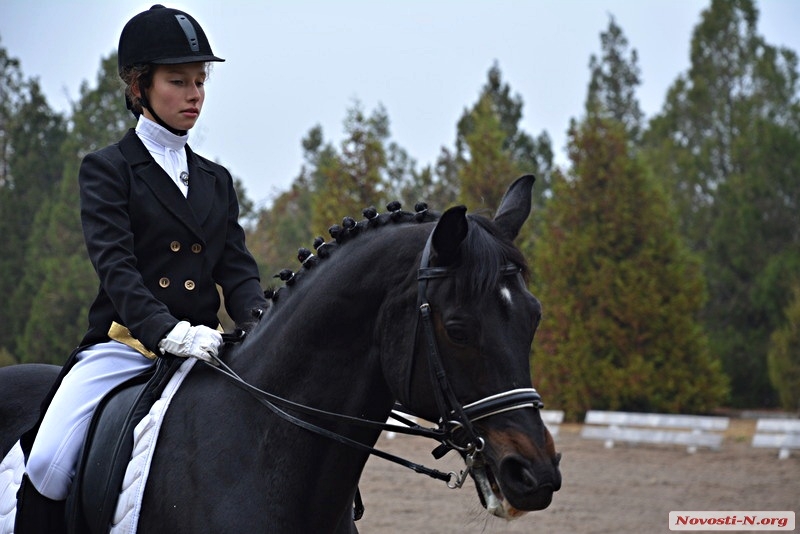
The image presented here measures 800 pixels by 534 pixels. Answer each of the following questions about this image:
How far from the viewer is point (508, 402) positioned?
2.78 meters

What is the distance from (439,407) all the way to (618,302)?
17765 millimetres

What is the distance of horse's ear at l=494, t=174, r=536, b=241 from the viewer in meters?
3.23

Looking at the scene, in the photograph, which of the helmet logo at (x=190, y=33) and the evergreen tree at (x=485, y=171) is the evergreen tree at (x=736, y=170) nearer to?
the evergreen tree at (x=485, y=171)

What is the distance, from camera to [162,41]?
358cm

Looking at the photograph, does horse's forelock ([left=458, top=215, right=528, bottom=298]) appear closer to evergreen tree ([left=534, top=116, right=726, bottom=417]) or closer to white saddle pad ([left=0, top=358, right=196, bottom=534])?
white saddle pad ([left=0, top=358, right=196, bottom=534])

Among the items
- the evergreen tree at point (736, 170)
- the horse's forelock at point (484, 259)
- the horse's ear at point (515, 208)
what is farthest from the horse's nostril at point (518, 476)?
the evergreen tree at point (736, 170)

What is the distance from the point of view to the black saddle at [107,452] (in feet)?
10.3

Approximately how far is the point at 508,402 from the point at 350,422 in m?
0.59

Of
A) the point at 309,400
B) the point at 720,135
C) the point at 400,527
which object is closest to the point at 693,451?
the point at 400,527

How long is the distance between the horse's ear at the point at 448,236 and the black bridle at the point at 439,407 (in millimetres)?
30

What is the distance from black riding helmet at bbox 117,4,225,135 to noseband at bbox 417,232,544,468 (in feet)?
4.17

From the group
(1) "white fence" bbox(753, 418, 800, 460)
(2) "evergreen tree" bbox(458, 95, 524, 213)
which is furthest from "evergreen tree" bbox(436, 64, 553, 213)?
(1) "white fence" bbox(753, 418, 800, 460)

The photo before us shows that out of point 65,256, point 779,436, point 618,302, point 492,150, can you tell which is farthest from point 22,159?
point 779,436

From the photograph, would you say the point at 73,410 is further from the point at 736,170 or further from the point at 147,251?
the point at 736,170
